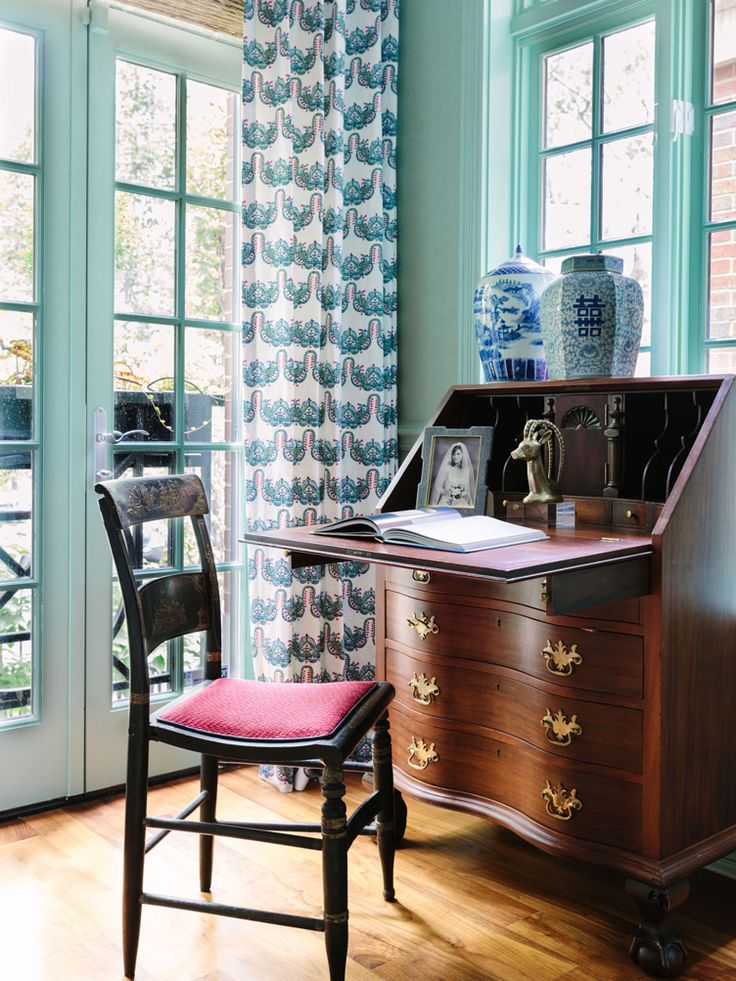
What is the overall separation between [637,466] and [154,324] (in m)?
1.47

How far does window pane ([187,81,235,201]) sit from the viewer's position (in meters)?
2.85

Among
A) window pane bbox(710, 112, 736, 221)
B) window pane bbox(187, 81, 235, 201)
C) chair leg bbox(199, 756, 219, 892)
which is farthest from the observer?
window pane bbox(187, 81, 235, 201)

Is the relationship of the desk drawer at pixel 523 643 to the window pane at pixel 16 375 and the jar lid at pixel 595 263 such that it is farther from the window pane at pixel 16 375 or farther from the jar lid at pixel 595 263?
the window pane at pixel 16 375

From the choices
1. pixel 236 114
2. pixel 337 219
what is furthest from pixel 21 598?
pixel 236 114

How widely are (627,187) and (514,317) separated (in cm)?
53

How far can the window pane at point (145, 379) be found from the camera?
2.74 metres

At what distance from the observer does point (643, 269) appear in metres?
2.47

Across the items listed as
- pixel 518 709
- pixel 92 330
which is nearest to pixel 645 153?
pixel 518 709

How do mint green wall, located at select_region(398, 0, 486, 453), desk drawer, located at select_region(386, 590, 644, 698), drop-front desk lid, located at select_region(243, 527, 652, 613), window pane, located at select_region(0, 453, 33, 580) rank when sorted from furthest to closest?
mint green wall, located at select_region(398, 0, 486, 453)
window pane, located at select_region(0, 453, 33, 580)
desk drawer, located at select_region(386, 590, 644, 698)
drop-front desk lid, located at select_region(243, 527, 652, 613)

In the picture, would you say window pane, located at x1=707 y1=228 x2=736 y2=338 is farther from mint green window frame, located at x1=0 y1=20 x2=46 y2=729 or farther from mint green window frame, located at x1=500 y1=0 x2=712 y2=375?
mint green window frame, located at x1=0 y1=20 x2=46 y2=729

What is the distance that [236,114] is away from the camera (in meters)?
2.95

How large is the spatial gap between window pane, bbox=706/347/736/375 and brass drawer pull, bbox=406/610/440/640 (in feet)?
2.98

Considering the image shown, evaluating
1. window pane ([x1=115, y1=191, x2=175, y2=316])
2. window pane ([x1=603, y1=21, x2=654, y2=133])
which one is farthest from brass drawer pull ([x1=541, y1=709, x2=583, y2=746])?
window pane ([x1=115, y1=191, x2=175, y2=316])

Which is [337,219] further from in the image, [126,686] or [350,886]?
[350,886]
